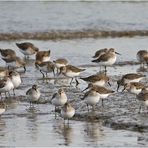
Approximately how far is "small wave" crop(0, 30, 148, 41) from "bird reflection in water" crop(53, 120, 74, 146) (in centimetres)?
1709

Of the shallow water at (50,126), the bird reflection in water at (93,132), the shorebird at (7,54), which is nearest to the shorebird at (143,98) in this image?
the shallow water at (50,126)

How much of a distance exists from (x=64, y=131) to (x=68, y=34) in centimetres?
1953

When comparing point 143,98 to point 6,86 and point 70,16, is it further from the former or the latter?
point 70,16

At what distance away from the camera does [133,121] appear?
52.2 feet

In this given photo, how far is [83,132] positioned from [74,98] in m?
3.83

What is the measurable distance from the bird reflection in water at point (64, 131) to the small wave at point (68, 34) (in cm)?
1709

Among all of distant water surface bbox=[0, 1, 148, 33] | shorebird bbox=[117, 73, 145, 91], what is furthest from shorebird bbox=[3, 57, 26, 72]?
distant water surface bbox=[0, 1, 148, 33]

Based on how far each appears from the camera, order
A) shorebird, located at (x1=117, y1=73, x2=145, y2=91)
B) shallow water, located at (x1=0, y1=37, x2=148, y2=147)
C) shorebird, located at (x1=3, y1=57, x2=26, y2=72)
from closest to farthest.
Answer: shallow water, located at (x1=0, y1=37, x2=148, y2=147) < shorebird, located at (x1=117, y1=73, x2=145, y2=91) < shorebird, located at (x1=3, y1=57, x2=26, y2=72)

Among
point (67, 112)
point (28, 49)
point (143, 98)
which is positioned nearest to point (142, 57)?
point (28, 49)

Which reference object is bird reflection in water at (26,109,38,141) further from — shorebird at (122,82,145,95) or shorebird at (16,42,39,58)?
shorebird at (16,42,39,58)

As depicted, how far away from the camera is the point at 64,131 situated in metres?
15.6

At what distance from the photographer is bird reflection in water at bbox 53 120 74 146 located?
14.8 m

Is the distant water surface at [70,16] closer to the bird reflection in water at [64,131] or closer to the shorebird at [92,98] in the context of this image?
the shorebird at [92,98]

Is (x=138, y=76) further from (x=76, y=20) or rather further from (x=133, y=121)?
(x=76, y=20)
